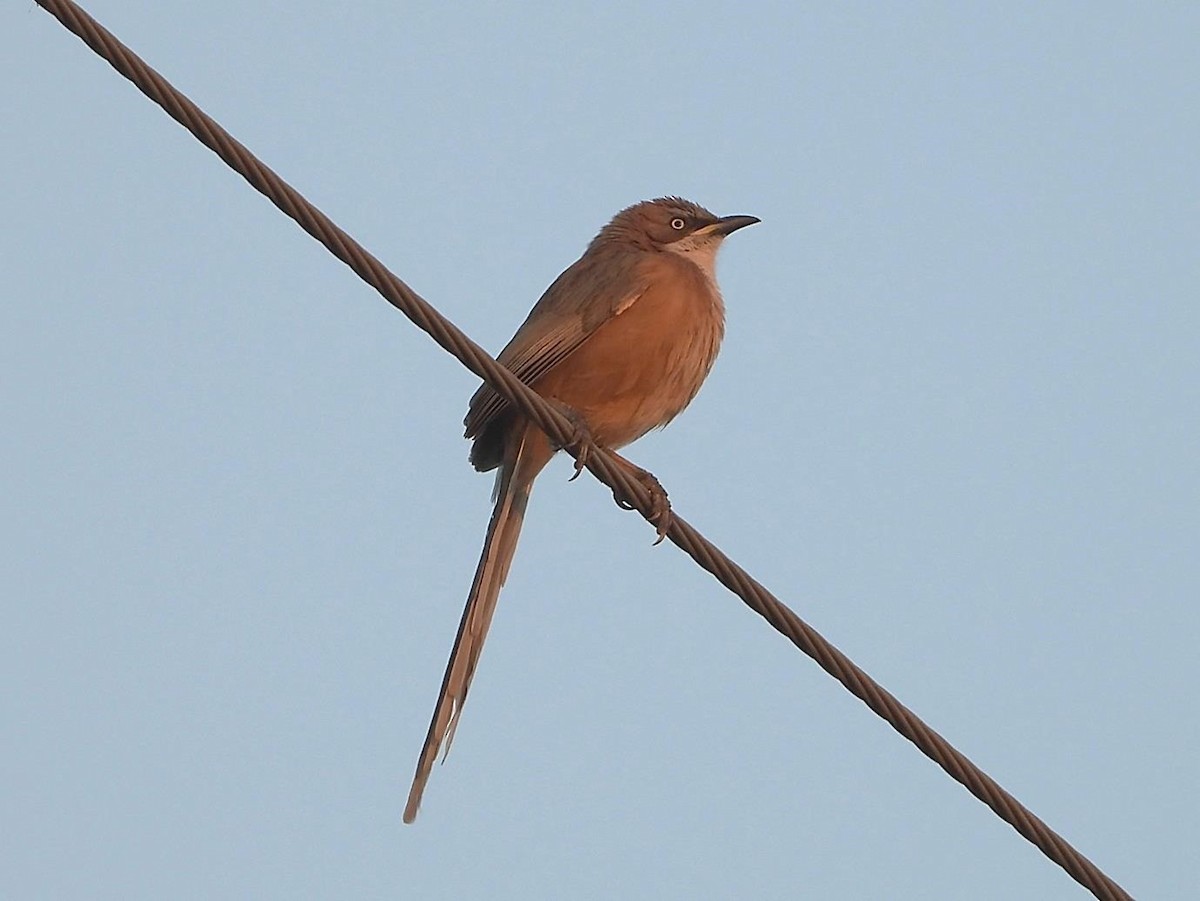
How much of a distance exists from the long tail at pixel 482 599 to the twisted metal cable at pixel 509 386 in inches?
61.8

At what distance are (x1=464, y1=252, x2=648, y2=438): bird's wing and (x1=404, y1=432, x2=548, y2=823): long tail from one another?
0.26m

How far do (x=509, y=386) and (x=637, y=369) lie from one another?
7.46 ft

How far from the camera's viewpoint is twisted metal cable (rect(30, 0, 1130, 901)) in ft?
13.3

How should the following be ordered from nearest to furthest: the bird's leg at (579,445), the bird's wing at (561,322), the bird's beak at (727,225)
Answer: the bird's leg at (579,445), the bird's wing at (561,322), the bird's beak at (727,225)

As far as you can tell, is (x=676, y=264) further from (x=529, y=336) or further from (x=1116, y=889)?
(x=1116, y=889)

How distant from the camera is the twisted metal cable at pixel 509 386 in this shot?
159 inches

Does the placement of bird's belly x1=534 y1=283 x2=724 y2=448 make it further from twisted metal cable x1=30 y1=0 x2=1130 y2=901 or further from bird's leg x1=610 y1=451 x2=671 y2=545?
twisted metal cable x1=30 y1=0 x2=1130 y2=901

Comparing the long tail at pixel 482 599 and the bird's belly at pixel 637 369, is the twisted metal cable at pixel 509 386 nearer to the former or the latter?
the long tail at pixel 482 599

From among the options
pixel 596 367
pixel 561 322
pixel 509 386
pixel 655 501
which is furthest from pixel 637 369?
pixel 509 386

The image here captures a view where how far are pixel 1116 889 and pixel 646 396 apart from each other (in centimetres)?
327

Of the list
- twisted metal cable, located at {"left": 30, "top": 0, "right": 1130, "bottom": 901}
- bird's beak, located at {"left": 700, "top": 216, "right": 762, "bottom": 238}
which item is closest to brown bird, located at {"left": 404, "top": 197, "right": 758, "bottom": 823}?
bird's beak, located at {"left": 700, "top": 216, "right": 762, "bottom": 238}

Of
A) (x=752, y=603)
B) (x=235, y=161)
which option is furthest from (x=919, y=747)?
(x=235, y=161)

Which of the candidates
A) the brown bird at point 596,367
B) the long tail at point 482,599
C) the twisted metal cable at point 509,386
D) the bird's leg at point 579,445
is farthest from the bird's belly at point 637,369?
the twisted metal cable at point 509,386

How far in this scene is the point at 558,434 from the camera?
5328 millimetres
